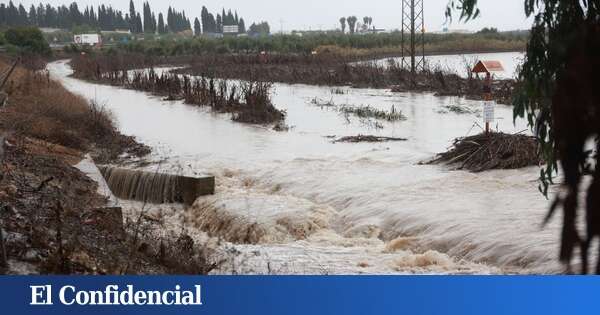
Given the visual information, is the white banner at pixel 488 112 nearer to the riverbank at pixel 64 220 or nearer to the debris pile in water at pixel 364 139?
the debris pile in water at pixel 364 139

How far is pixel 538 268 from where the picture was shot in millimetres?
5770

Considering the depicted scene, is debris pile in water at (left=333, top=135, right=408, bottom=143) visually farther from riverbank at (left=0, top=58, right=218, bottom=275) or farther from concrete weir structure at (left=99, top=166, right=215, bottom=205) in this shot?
concrete weir structure at (left=99, top=166, right=215, bottom=205)

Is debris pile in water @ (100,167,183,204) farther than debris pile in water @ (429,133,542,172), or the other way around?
debris pile in water @ (100,167,183,204)

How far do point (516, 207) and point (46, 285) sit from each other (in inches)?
213

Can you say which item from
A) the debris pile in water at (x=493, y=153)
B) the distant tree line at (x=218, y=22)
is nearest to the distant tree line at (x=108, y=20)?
the distant tree line at (x=218, y=22)

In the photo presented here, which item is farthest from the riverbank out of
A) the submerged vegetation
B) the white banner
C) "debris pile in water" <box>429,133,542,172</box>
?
the submerged vegetation

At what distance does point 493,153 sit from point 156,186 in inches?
176

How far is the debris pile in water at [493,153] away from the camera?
9367 mm

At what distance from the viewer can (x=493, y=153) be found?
31.9 feet

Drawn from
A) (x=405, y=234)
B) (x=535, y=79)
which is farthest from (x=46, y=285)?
(x=405, y=234)

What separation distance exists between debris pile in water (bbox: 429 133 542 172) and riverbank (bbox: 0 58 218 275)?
174 inches

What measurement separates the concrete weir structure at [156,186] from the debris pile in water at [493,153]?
135 inches

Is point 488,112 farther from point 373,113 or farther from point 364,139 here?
point 373,113

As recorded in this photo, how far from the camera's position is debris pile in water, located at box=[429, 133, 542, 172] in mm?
9367
